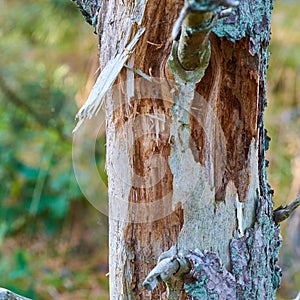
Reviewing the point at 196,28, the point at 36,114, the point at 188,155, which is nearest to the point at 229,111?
the point at 188,155

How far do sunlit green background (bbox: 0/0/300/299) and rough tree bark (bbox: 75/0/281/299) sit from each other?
3.35 ft

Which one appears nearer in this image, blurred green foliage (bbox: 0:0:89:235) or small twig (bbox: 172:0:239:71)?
small twig (bbox: 172:0:239:71)

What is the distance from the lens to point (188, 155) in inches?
24.3

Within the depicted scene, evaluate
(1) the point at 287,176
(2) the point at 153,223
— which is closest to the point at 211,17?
(2) the point at 153,223

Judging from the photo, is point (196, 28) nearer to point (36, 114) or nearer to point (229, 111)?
point (229, 111)

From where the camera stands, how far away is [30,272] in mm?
1762

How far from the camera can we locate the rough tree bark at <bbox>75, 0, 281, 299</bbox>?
1.97 ft

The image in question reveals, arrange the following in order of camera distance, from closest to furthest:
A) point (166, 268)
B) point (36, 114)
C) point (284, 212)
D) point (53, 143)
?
point (166, 268), point (284, 212), point (36, 114), point (53, 143)

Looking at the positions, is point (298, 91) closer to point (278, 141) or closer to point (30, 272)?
point (278, 141)

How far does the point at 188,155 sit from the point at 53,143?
4.33ft

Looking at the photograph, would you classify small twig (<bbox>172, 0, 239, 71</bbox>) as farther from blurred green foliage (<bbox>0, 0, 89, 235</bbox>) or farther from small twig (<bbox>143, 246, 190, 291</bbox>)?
blurred green foliage (<bbox>0, 0, 89, 235</bbox>)

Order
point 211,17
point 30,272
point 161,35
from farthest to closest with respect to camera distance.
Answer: point 30,272, point 161,35, point 211,17

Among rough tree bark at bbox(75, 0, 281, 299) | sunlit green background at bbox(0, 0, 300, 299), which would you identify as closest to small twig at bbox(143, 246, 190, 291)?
rough tree bark at bbox(75, 0, 281, 299)

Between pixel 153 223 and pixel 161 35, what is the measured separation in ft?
0.75
